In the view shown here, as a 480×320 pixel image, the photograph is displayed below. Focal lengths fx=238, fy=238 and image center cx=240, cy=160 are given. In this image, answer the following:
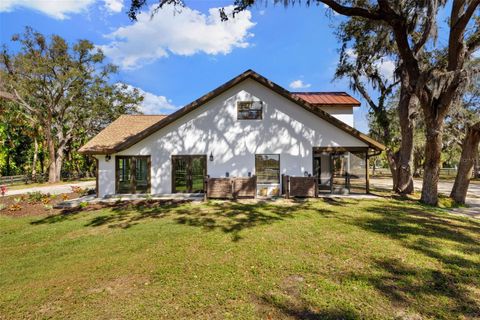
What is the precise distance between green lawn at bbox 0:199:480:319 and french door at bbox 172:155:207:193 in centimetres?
434

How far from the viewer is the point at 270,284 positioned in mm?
4211

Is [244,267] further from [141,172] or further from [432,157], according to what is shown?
[432,157]

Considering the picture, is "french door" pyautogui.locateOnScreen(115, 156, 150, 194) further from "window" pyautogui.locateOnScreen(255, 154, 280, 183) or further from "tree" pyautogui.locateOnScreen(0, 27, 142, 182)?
"tree" pyautogui.locateOnScreen(0, 27, 142, 182)

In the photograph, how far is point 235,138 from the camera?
504 inches

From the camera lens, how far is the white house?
1272cm

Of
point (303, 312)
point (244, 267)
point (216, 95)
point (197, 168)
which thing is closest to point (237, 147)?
point (197, 168)

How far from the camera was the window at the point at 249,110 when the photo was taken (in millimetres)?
12891

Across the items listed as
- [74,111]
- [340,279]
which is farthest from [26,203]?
[74,111]

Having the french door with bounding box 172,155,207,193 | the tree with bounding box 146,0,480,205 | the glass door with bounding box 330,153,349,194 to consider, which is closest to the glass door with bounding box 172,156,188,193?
the french door with bounding box 172,155,207,193

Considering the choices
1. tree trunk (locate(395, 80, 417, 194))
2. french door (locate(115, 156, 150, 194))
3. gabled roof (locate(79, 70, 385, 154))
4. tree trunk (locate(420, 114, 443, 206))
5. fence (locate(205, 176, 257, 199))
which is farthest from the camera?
tree trunk (locate(395, 80, 417, 194))

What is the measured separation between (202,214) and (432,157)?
10495 millimetres

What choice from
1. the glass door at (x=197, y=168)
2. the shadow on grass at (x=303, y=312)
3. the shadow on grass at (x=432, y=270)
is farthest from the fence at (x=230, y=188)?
the shadow on grass at (x=303, y=312)

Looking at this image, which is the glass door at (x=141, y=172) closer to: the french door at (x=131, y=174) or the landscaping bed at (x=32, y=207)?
the french door at (x=131, y=174)

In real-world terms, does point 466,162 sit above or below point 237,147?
below
